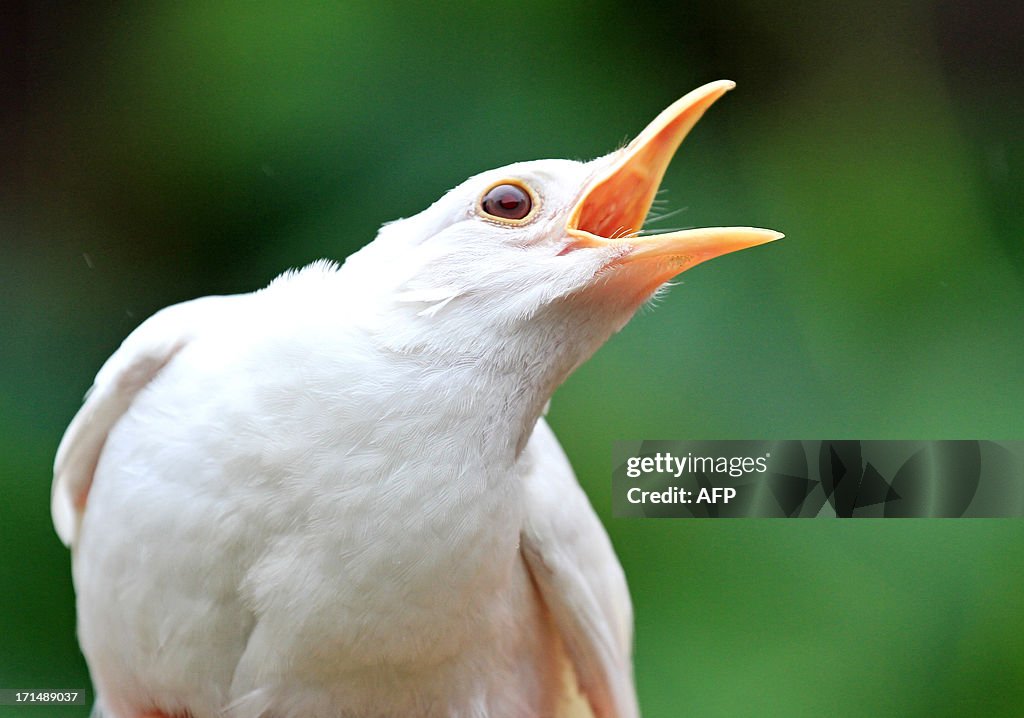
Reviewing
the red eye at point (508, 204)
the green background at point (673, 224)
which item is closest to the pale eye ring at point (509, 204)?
the red eye at point (508, 204)

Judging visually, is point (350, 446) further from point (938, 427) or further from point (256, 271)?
point (938, 427)

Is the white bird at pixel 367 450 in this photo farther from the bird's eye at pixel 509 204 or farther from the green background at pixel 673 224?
the green background at pixel 673 224

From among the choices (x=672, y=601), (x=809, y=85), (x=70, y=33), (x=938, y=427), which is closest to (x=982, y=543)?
(x=938, y=427)

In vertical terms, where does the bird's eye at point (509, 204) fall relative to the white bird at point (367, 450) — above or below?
above

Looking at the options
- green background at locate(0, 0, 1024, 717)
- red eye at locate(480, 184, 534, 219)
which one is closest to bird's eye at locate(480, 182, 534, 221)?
red eye at locate(480, 184, 534, 219)

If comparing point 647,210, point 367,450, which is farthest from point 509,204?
point 367,450

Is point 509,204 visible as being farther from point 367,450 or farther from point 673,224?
point 673,224

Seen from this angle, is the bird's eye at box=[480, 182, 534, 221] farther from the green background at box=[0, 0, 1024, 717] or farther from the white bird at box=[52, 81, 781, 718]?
the green background at box=[0, 0, 1024, 717]
